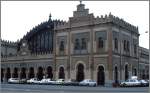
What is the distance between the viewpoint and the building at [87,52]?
52938 mm

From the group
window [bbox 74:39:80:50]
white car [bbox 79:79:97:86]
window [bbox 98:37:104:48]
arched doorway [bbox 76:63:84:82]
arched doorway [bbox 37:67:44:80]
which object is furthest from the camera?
arched doorway [bbox 37:67:44:80]

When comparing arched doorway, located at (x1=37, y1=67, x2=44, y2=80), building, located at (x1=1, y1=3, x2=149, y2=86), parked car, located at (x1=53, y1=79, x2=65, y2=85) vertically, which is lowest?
parked car, located at (x1=53, y1=79, x2=65, y2=85)

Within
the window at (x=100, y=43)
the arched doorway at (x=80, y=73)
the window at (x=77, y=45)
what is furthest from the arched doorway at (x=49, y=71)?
the window at (x=100, y=43)

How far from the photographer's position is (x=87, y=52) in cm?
5509

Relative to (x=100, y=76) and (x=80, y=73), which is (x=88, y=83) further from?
(x=80, y=73)

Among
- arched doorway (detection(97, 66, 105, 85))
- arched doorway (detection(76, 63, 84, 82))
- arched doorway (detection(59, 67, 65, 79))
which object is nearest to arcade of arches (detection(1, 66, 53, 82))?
arched doorway (detection(59, 67, 65, 79))

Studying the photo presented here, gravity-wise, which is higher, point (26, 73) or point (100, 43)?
point (100, 43)

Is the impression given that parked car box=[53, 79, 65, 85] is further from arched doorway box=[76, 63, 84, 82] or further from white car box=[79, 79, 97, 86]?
white car box=[79, 79, 97, 86]

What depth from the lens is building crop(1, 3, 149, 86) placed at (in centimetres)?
5294

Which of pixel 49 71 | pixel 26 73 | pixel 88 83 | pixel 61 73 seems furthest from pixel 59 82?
pixel 26 73

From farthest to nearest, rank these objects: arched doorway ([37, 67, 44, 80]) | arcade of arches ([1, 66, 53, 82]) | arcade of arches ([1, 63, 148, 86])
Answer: arched doorway ([37, 67, 44, 80]) → arcade of arches ([1, 66, 53, 82]) → arcade of arches ([1, 63, 148, 86])

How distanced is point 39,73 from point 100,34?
19.4 m

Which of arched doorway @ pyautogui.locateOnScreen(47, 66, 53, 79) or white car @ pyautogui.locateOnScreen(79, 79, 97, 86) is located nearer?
white car @ pyautogui.locateOnScreen(79, 79, 97, 86)

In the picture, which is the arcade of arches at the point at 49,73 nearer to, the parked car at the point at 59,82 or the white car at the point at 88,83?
the white car at the point at 88,83
